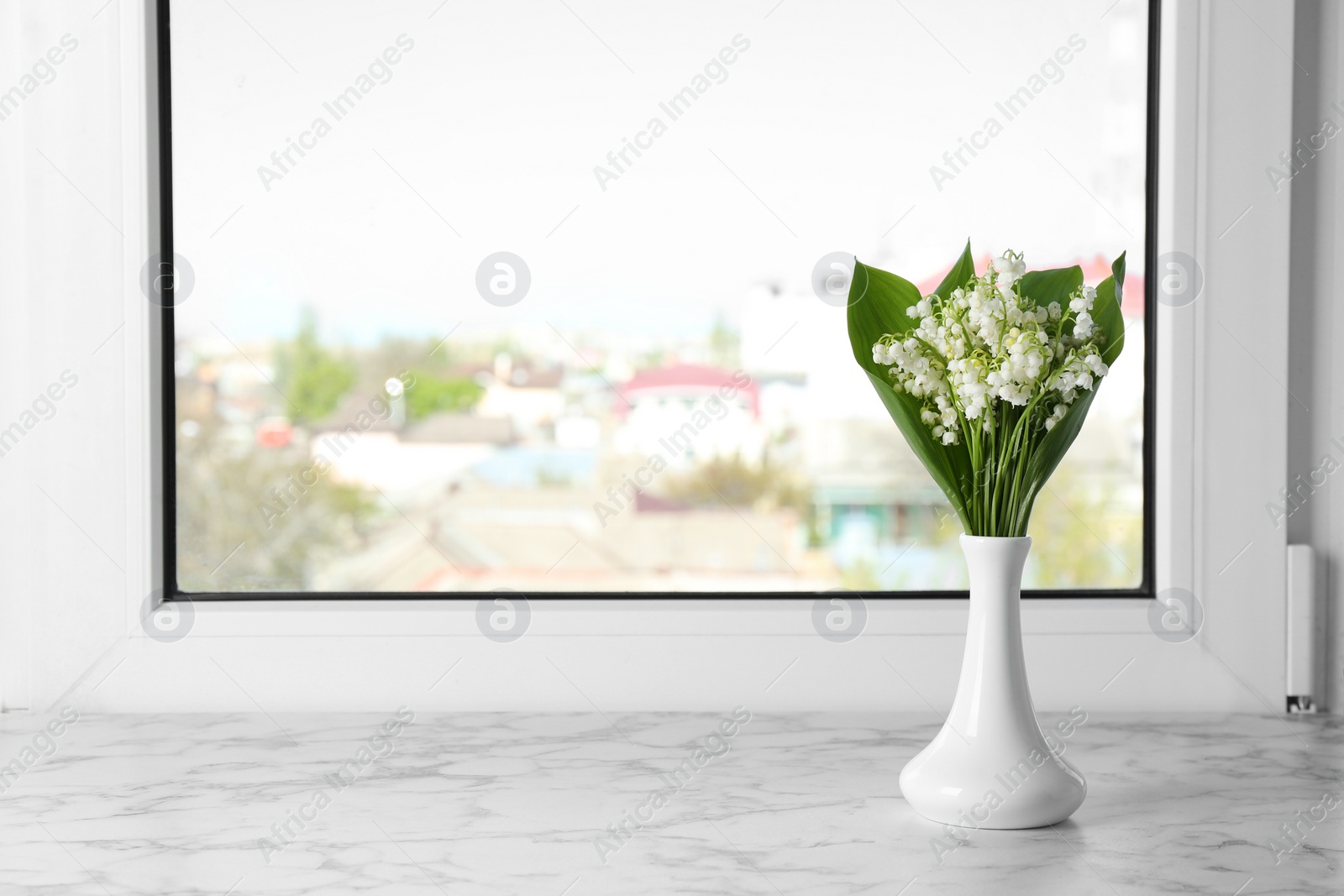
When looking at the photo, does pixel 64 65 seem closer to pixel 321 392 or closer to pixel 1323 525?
pixel 321 392

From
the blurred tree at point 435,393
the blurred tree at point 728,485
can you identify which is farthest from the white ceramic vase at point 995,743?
the blurred tree at point 435,393

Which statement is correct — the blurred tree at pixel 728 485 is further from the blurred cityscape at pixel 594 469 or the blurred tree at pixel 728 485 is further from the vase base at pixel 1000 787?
the vase base at pixel 1000 787

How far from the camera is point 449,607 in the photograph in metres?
1.06

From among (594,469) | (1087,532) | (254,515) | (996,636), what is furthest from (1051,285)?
(254,515)

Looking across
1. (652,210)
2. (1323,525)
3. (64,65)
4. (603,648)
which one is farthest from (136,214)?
(1323,525)

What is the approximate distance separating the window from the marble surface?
179mm

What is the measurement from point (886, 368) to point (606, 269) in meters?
0.46

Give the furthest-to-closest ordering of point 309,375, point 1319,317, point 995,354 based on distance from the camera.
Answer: point 309,375 < point 1319,317 < point 995,354

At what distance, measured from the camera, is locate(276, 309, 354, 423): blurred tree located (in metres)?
1.16

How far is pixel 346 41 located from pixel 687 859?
0.88 m

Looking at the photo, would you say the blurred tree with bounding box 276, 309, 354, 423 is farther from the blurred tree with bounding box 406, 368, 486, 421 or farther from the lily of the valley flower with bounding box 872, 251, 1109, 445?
the lily of the valley flower with bounding box 872, 251, 1109, 445

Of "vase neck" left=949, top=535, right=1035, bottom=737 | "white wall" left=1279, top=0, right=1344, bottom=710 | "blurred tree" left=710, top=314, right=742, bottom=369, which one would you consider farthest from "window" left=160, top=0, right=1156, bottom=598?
"vase neck" left=949, top=535, right=1035, bottom=737

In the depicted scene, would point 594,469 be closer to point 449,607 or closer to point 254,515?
point 449,607

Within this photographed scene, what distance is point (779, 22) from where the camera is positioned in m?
1.10
